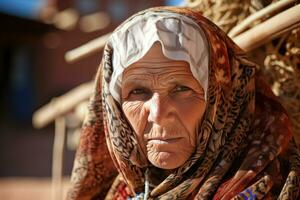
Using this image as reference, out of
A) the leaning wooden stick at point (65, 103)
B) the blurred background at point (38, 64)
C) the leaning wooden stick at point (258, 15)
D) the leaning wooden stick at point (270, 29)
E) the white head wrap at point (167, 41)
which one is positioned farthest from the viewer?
the blurred background at point (38, 64)

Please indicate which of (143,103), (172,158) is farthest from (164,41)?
(172,158)

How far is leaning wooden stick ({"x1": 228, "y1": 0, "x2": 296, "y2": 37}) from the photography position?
2531 millimetres

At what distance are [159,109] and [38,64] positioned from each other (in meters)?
16.1

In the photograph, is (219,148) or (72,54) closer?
(219,148)

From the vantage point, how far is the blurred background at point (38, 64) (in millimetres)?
14297

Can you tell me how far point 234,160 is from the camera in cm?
209

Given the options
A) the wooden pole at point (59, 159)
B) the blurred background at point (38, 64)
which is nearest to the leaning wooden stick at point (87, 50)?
the wooden pole at point (59, 159)

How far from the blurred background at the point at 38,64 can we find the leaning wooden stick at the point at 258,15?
37.0ft

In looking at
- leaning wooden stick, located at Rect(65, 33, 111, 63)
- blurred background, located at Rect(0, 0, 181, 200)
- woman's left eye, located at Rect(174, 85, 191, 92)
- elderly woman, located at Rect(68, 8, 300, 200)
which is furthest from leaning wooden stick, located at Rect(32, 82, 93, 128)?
blurred background, located at Rect(0, 0, 181, 200)

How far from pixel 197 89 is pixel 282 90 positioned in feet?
2.84

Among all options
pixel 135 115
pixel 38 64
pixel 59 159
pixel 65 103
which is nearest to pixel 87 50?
pixel 65 103

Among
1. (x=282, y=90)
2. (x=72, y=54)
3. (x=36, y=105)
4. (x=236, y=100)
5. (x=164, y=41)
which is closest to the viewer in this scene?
(x=164, y=41)

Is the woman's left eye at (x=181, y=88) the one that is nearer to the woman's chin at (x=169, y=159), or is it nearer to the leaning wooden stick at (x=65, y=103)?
the woman's chin at (x=169, y=159)

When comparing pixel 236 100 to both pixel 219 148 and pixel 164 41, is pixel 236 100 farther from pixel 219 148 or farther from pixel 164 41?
pixel 164 41
